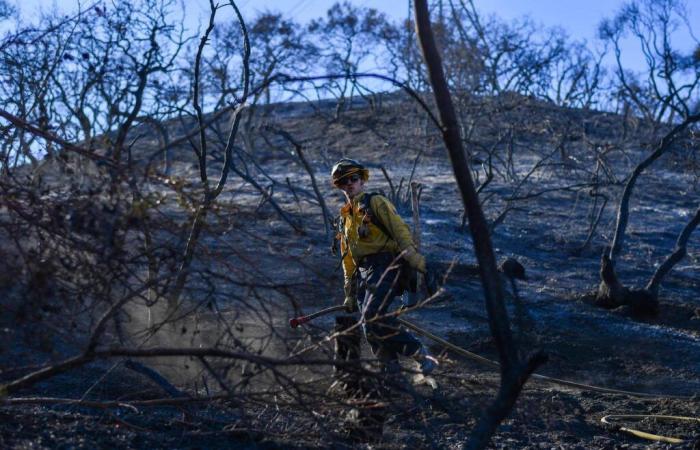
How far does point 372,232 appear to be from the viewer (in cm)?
634

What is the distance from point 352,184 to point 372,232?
339 mm

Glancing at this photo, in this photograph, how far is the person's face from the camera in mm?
6379

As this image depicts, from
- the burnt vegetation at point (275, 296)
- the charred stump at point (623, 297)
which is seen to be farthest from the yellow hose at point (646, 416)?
the charred stump at point (623, 297)

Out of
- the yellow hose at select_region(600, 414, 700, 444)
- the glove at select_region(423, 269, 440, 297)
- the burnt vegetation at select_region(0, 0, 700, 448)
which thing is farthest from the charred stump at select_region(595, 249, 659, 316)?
the glove at select_region(423, 269, 440, 297)

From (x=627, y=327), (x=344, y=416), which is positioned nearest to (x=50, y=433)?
(x=344, y=416)

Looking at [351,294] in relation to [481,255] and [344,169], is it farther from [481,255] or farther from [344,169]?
[481,255]

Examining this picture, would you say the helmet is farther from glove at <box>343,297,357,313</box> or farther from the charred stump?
the charred stump

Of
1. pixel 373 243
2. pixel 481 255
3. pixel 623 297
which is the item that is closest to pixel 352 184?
pixel 373 243

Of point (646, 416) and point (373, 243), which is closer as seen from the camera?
point (373, 243)

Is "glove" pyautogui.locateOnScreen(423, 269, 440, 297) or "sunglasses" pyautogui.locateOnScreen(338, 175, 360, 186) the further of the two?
"sunglasses" pyautogui.locateOnScreen(338, 175, 360, 186)

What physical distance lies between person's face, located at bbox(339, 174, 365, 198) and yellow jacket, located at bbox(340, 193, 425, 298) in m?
0.06

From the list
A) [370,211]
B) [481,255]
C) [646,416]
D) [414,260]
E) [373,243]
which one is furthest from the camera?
[646,416]

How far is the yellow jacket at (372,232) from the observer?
616 cm

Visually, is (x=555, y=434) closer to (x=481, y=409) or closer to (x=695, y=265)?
(x=481, y=409)
